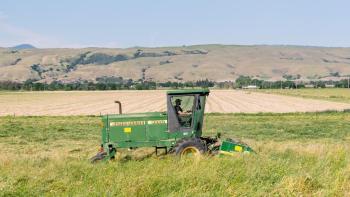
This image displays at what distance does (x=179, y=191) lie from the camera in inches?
340

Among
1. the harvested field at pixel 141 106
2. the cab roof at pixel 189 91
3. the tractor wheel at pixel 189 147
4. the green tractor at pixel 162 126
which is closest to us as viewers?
the tractor wheel at pixel 189 147

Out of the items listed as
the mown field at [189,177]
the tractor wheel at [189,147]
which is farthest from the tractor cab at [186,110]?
the mown field at [189,177]

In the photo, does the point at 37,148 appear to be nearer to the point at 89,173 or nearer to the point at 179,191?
the point at 89,173

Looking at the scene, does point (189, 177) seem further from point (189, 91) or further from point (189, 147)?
point (189, 91)

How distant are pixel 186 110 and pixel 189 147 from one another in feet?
4.29

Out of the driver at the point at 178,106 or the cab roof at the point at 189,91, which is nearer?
the cab roof at the point at 189,91

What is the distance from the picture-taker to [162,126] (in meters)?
14.5

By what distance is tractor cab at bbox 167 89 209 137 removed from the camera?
1438 cm

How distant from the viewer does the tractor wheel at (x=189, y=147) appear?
13.7 m

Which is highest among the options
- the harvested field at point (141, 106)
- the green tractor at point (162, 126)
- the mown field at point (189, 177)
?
the green tractor at point (162, 126)

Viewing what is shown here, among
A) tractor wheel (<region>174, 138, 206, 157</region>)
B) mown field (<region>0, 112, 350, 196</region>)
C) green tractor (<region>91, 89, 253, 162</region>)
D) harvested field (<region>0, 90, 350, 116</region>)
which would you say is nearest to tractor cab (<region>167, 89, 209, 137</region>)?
green tractor (<region>91, 89, 253, 162</region>)

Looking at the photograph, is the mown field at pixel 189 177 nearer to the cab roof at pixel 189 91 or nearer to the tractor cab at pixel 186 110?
the tractor cab at pixel 186 110

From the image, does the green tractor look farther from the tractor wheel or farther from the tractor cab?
the tractor wheel

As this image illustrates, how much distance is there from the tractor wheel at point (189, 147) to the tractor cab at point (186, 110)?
658 mm
